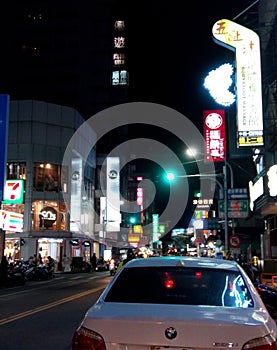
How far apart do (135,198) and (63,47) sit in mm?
36357

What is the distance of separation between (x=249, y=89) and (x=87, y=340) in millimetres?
23798

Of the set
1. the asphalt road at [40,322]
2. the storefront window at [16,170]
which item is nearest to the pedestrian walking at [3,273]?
the asphalt road at [40,322]

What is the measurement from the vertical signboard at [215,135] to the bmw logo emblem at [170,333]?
95.7ft

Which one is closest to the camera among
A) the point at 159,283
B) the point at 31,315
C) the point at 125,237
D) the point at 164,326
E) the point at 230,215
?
the point at 164,326

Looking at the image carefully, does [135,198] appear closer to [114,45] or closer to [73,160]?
[114,45]

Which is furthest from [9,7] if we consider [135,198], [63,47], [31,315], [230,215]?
[31,315]

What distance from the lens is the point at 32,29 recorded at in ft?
318

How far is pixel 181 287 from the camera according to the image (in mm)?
5148

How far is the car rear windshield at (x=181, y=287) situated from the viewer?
193 inches

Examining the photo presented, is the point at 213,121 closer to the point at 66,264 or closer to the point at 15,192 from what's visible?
the point at 15,192

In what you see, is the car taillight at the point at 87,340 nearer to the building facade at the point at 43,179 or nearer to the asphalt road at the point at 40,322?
the asphalt road at the point at 40,322

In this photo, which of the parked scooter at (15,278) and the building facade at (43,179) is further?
the building facade at (43,179)

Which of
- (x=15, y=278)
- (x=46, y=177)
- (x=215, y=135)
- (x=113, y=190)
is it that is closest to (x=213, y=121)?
(x=215, y=135)

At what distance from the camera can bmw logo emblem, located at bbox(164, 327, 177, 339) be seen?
3922 mm
